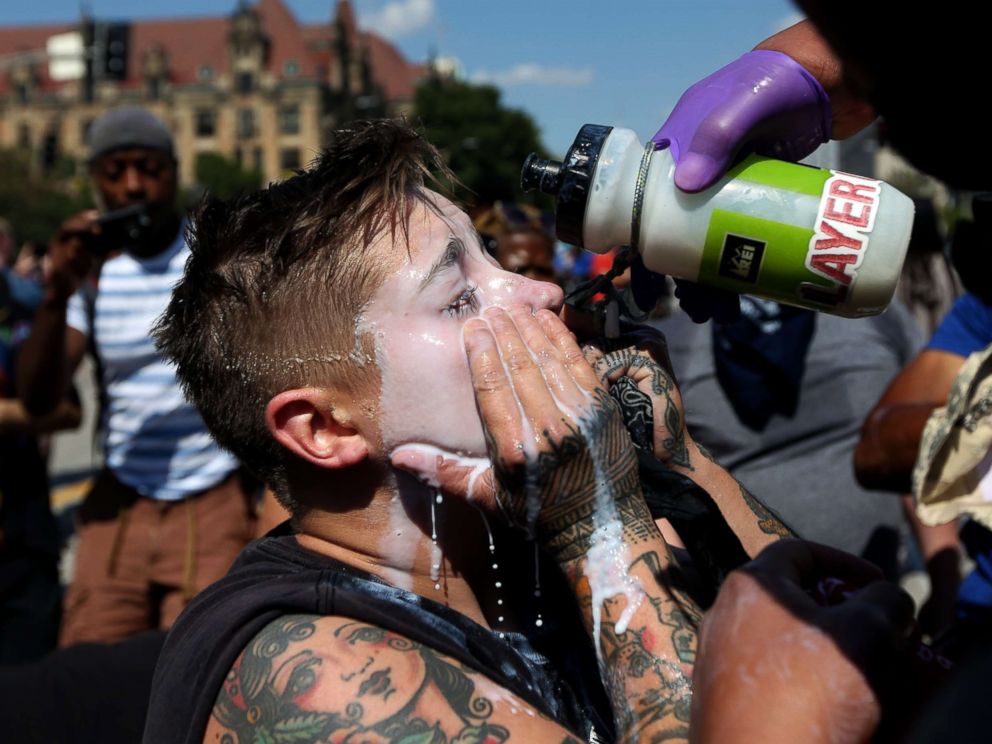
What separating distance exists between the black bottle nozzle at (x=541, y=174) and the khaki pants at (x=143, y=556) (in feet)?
8.94

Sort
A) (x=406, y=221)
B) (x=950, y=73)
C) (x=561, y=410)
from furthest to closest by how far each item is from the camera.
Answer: (x=406, y=221), (x=561, y=410), (x=950, y=73)

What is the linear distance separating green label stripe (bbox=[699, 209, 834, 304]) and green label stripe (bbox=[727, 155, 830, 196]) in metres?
0.06

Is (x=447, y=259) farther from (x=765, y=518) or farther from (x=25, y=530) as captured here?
(x=25, y=530)

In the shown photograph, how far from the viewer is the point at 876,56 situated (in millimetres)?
776

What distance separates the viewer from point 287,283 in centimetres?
178

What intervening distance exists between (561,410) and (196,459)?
2.87m

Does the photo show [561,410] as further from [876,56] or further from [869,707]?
[876,56]

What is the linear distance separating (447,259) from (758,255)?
0.54 m

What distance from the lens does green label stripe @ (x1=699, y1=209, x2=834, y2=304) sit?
1.52 m

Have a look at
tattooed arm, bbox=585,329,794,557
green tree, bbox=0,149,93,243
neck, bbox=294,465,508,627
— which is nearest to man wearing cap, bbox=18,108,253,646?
neck, bbox=294,465,508,627

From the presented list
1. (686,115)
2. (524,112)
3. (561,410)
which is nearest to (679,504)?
(561,410)

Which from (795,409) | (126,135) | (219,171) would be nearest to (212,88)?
(219,171)

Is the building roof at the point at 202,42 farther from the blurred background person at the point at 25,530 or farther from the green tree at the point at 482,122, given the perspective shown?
the blurred background person at the point at 25,530

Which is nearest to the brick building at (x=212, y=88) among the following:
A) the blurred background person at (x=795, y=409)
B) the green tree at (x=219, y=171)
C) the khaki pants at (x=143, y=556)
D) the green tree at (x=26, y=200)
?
the green tree at (x=219, y=171)
